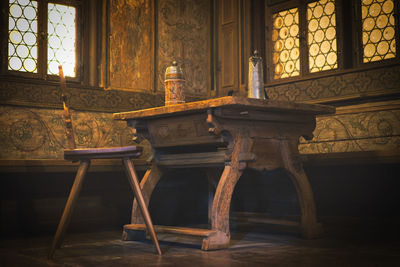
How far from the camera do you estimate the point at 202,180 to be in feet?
14.1

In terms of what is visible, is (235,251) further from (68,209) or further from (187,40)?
(187,40)

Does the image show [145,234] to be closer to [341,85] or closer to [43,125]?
[43,125]

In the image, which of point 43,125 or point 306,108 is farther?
point 43,125

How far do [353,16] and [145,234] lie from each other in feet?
11.1

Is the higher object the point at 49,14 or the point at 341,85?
the point at 49,14

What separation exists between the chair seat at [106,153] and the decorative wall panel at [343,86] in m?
3.01

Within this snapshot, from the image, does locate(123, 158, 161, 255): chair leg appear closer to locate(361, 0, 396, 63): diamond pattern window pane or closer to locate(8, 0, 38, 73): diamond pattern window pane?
locate(8, 0, 38, 73): diamond pattern window pane

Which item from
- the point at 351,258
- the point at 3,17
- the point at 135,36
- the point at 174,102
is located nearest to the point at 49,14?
the point at 3,17

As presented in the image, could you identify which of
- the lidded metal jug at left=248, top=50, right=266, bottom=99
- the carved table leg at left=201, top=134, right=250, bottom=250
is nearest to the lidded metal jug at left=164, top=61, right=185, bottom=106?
the lidded metal jug at left=248, top=50, right=266, bottom=99

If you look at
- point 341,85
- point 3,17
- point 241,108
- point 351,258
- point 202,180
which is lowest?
point 351,258

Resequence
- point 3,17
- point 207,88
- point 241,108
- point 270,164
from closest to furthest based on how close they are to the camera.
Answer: point 241,108 → point 270,164 → point 3,17 → point 207,88

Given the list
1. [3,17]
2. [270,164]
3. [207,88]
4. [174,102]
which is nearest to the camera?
[270,164]

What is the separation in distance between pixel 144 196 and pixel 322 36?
324 centimetres

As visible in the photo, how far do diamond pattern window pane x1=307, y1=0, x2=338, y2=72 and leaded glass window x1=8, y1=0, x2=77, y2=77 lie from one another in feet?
8.60
